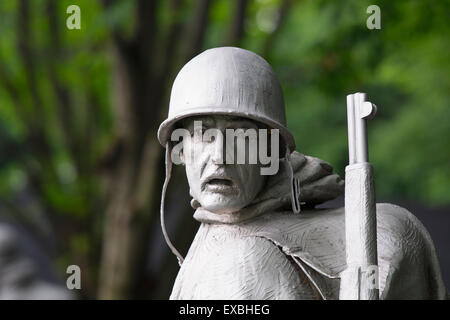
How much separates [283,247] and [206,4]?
4.94 m

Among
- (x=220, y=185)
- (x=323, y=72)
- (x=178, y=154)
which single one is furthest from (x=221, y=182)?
(x=323, y=72)

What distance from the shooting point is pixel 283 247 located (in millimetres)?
3500

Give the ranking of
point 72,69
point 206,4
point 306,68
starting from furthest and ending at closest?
point 72,69
point 306,68
point 206,4

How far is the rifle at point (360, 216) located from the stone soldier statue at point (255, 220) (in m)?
0.08

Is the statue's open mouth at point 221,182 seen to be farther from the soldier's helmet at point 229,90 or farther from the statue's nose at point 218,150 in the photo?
the soldier's helmet at point 229,90

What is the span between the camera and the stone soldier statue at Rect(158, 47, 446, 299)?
342 cm

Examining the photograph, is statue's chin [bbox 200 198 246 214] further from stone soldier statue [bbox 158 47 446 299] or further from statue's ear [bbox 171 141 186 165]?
statue's ear [bbox 171 141 186 165]

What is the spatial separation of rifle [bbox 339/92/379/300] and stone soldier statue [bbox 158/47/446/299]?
0.27ft

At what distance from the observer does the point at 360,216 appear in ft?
10.7

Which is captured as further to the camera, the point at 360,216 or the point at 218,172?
the point at 218,172

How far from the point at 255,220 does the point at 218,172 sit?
31 cm

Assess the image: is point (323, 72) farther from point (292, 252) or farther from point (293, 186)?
point (292, 252)
